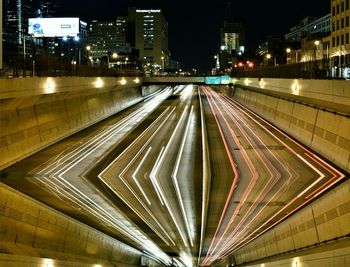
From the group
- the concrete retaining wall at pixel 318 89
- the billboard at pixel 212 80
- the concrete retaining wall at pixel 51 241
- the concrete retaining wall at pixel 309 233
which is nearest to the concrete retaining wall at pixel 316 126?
the concrete retaining wall at pixel 318 89

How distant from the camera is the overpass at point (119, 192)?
1603 cm

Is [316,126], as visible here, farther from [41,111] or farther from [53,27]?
[53,27]

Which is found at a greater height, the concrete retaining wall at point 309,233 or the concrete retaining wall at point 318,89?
the concrete retaining wall at point 318,89

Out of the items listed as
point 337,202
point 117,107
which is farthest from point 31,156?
point 117,107

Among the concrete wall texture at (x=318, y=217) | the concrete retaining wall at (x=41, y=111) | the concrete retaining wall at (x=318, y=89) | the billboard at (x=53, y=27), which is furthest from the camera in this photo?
the billboard at (x=53, y=27)

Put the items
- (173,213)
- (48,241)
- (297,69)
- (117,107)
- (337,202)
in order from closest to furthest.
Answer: (48,241) < (173,213) < (337,202) < (297,69) < (117,107)

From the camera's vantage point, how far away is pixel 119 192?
25906 mm

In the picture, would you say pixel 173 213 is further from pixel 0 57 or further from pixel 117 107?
pixel 117 107

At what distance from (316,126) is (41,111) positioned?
17552mm

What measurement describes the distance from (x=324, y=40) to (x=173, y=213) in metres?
117

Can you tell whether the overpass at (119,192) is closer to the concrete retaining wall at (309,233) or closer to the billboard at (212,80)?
the concrete retaining wall at (309,233)

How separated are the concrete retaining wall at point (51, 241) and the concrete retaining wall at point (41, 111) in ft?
36.3

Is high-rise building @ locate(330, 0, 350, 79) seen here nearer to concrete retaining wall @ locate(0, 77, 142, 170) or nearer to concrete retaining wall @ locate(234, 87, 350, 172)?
concrete retaining wall @ locate(234, 87, 350, 172)

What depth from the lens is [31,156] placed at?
3681cm
